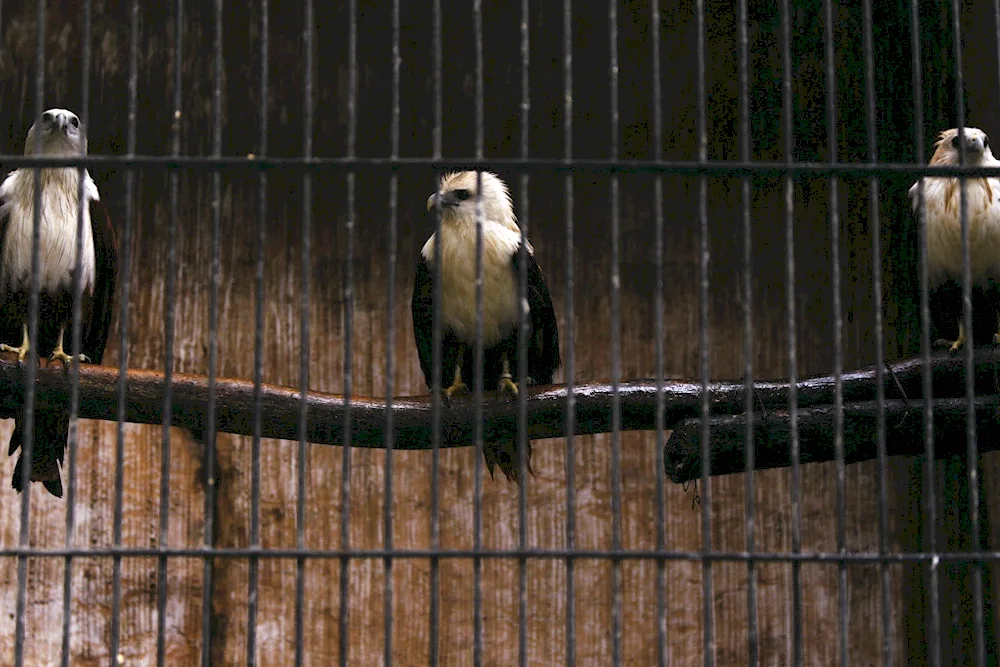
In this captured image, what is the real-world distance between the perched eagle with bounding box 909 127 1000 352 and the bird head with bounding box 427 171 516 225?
1.19m

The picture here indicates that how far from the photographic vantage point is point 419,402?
3246 mm

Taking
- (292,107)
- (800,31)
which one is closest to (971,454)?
(800,31)

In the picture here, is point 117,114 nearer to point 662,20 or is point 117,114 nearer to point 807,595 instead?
point 662,20

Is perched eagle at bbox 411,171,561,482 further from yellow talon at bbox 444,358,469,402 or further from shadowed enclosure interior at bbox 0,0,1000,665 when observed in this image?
shadowed enclosure interior at bbox 0,0,1000,665

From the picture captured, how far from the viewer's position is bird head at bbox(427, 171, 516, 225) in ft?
11.9

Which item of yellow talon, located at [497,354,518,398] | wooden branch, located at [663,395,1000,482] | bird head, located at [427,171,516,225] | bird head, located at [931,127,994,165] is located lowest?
wooden branch, located at [663,395,1000,482]

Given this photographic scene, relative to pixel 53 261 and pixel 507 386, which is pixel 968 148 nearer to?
pixel 507 386

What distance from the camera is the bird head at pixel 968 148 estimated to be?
3477mm

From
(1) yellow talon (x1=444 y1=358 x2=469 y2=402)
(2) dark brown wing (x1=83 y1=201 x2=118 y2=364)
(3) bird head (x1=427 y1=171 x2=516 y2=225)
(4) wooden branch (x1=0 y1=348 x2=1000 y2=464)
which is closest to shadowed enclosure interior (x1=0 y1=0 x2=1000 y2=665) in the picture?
(2) dark brown wing (x1=83 y1=201 x2=118 y2=364)

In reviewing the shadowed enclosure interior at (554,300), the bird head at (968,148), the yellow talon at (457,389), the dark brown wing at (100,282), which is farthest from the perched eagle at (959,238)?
the dark brown wing at (100,282)

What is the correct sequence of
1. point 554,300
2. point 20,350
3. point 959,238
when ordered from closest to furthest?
point 20,350
point 959,238
point 554,300

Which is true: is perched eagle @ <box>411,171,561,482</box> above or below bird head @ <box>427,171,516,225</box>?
below

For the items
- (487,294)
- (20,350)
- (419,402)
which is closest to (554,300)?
(487,294)

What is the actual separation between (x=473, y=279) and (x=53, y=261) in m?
1.18
